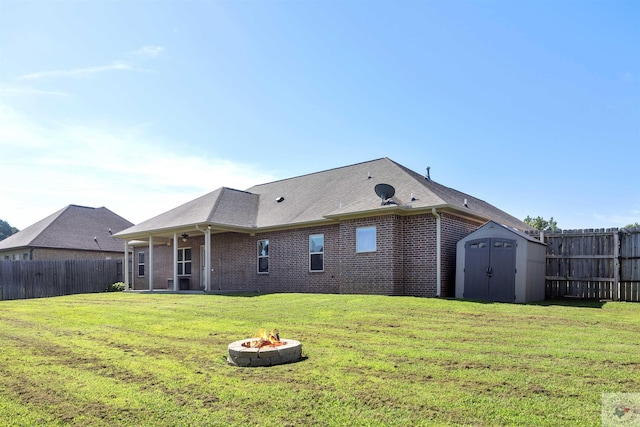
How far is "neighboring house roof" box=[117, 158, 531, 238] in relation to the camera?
1683 cm

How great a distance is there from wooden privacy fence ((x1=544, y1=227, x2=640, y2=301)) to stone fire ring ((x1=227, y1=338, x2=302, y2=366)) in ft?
41.0

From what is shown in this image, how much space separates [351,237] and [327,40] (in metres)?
6.66

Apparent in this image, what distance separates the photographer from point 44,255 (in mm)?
31984

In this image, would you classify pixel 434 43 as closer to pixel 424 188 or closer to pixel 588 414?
pixel 424 188

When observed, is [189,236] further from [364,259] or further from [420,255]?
[420,255]

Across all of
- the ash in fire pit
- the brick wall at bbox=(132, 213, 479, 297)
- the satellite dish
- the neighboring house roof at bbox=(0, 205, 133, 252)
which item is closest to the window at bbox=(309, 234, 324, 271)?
the brick wall at bbox=(132, 213, 479, 297)

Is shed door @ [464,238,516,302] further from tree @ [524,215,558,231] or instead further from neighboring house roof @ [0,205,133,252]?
tree @ [524,215,558,231]

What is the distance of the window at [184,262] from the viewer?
→ 2477 cm

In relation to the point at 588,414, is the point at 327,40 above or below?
above

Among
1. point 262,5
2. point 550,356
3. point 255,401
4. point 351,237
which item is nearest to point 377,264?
point 351,237

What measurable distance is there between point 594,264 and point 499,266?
350cm

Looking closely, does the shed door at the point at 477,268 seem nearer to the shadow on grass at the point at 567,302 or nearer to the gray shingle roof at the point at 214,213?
the shadow on grass at the point at 567,302

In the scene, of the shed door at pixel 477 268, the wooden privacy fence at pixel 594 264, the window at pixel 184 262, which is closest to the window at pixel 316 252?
the shed door at pixel 477 268

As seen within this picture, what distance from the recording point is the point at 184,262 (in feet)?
81.8
